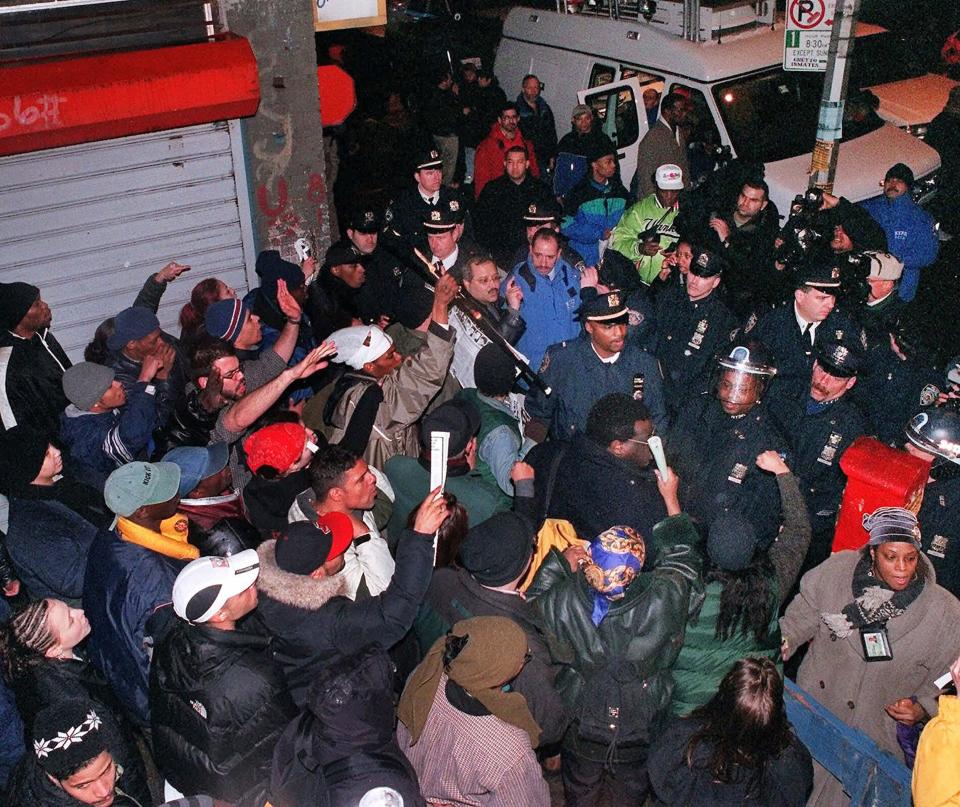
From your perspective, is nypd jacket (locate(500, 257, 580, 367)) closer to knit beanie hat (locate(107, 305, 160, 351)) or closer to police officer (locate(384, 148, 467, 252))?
police officer (locate(384, 148, 467, 252))

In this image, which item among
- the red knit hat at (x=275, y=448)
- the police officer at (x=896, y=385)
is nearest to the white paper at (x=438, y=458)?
the red knit hat at (x=275, y=448)

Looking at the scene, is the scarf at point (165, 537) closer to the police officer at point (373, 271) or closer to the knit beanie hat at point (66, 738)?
the knit beanie hat at point (66, 738)

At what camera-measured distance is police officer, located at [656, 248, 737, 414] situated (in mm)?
6742

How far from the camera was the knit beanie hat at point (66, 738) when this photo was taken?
347 centimetres

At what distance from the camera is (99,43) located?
7289 mm

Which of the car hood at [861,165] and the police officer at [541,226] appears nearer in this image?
the police officer at [541,226]

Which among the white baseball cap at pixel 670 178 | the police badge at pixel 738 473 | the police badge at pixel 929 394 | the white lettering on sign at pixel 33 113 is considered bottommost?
the police badge at pixel 738 473

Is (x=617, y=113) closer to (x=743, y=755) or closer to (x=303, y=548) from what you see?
(x=303, y=548)

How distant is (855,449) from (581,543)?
1684 mm

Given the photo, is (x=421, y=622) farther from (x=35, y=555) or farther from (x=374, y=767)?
(x=35, y=555)

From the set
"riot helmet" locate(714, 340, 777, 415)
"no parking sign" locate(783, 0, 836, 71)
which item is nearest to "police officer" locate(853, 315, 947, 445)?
"riot helmet" locate(714, 340, 777, 415)

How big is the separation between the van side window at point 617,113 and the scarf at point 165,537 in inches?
322

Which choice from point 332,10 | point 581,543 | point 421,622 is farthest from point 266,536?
point 332,10

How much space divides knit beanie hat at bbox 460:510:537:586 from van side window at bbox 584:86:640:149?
8.17 meters
